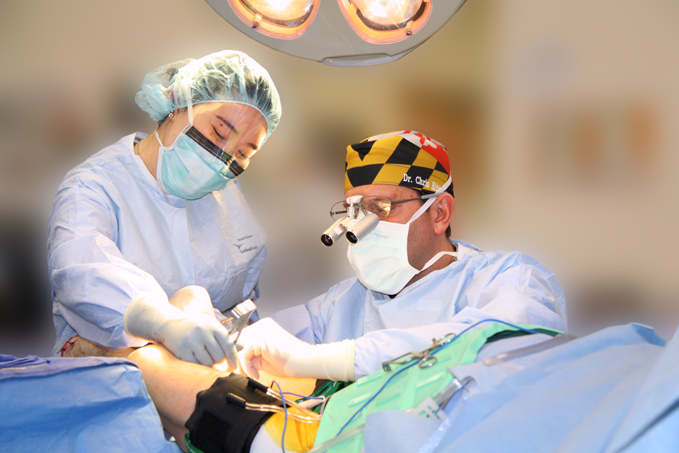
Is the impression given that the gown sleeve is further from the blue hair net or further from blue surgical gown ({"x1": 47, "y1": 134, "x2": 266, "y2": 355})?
the blue hair net

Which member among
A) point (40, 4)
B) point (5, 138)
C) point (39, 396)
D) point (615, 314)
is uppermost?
point (40, 4)

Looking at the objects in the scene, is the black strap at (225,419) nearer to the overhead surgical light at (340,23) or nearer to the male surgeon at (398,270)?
the male surgeon at (398,270)

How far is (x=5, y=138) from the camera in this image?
2043 millimetres

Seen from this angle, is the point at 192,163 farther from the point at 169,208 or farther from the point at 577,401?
the point at 577,401

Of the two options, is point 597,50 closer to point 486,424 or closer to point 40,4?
point 486,424

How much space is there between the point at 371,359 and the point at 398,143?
0.83 metres

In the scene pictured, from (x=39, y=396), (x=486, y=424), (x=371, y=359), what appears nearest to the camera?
(x=486, y=424)

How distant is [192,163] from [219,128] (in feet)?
0.53

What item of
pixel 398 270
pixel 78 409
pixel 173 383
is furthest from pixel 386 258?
pixel 78 409

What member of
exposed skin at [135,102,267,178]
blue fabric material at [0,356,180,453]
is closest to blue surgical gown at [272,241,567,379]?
blue fabric material at [0,356,180,453]

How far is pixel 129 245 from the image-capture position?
1.73 meters

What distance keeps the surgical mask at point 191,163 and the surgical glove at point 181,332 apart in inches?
22.6

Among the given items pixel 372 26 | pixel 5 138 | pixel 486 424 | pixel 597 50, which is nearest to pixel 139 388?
pixel 486 424

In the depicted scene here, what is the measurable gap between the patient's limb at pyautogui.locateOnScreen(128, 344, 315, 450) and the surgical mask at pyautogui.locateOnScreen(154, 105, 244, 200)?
0.69 metres
